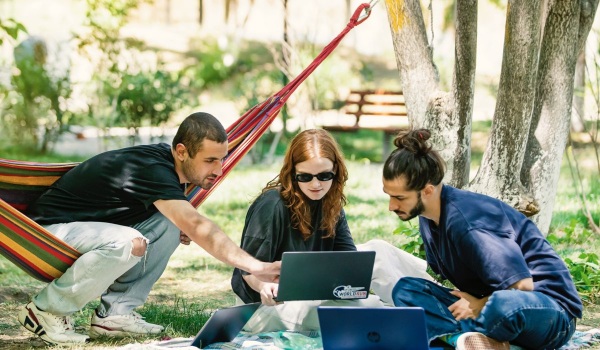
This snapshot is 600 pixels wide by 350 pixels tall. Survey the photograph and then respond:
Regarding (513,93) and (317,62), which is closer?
(513,93)

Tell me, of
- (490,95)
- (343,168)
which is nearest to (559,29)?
(343,168)

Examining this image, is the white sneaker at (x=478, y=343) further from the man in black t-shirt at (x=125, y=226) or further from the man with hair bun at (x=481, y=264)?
the man in black t-shirt at (x=125, y=226)

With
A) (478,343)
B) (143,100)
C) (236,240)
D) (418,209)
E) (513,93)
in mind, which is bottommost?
(236,240)

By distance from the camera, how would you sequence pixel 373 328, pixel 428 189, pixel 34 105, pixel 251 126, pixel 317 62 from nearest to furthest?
pixel 373 328, pixel 428 189, pixel 251 126, pixel 317 62, pixel 34 105

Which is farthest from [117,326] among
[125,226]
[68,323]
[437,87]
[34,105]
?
[34,105]

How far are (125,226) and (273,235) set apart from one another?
1.95ft

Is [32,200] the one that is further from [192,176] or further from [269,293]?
[269,293]

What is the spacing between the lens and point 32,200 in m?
3.72

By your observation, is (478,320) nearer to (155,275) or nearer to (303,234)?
(303,234)

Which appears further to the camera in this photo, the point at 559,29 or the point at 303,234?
the point at 559,29

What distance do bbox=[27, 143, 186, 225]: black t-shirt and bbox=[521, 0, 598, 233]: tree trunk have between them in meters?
2.02

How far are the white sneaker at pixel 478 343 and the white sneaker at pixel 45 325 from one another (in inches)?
58.6

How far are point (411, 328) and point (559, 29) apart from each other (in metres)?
2.41

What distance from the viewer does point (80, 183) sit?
3611 millimetres
